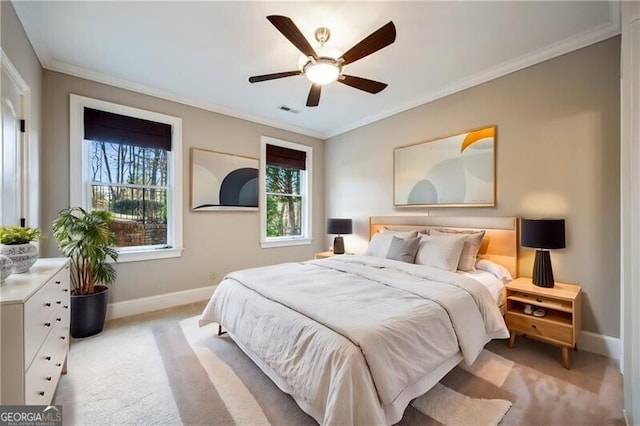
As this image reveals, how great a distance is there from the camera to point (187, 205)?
12.2 ft

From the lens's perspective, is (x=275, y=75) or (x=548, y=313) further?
(x=548, y=313)

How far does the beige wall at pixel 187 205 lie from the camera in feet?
9.38

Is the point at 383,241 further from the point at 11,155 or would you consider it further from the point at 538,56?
the point at 11,155

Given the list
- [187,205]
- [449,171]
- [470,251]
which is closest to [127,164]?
[187,205]

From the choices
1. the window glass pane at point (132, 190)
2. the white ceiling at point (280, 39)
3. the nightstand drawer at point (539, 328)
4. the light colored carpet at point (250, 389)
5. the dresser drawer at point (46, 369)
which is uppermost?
the white ceiling at point (280, 39)

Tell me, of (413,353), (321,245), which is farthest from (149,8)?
(321,245)

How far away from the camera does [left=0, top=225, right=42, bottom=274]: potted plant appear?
1475 mm

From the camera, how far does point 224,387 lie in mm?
1937

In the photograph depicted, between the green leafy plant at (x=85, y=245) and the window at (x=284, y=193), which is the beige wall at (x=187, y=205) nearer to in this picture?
the window at (x=284, y=193)

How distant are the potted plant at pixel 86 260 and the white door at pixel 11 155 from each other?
427mm

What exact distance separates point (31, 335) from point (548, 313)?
357cm

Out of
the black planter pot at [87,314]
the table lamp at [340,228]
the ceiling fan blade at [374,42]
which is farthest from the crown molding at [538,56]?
the black planter pot at [87,314]

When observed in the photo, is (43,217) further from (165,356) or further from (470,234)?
(470,234)

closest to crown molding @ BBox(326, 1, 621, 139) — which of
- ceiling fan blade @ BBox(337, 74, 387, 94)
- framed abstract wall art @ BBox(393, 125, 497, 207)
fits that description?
framed abstract wall art @ BBox(393, 125, 497, 207)
